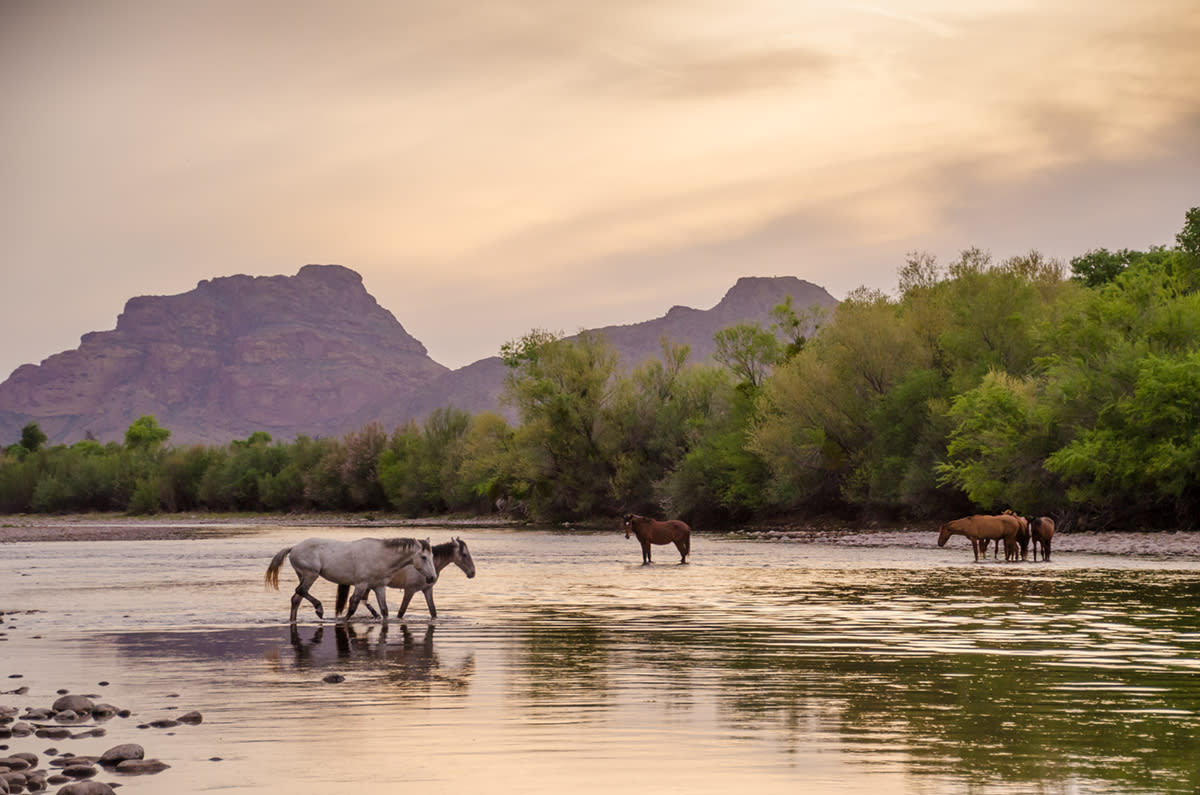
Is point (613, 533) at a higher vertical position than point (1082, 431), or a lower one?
lower

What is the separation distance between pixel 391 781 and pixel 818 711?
4.38m

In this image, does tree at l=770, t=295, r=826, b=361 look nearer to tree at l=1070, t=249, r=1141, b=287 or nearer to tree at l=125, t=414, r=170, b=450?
tree at l=1070, t=249, r=1141, b=287

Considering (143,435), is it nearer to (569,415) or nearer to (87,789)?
(569,415)

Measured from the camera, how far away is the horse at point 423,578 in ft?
65.8

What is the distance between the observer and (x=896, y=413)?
64.6 meters

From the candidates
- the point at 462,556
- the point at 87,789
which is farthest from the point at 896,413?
the point at 87,789

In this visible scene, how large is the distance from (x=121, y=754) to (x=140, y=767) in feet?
0.93

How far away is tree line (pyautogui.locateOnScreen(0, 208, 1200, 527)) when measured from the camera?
4966 cm

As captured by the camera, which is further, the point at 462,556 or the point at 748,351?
the point at 748,351

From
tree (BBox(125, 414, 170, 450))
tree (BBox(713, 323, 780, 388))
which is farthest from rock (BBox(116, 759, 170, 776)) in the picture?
tree (BBox(125, 414, 170, 450))

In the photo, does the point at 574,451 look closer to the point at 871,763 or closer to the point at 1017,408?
the point at 1017,408

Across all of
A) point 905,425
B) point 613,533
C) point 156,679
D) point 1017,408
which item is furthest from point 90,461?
point 156,679

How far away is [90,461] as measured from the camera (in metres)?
156

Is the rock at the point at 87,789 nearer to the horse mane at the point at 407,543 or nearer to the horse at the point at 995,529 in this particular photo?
the horse mane at the point at 407,543
